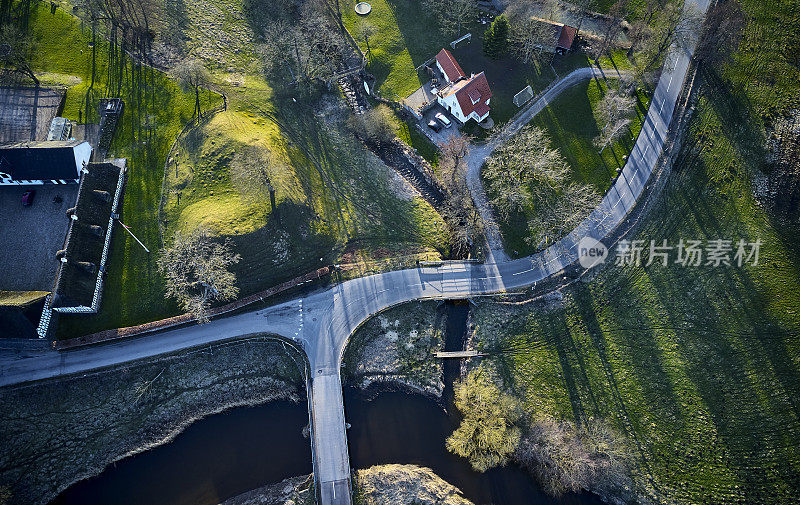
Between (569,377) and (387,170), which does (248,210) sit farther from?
(569,377)

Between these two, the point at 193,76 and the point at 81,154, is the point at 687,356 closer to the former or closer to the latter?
the point at 193,76

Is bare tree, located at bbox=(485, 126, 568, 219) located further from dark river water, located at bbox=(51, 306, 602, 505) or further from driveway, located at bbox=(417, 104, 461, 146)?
dark river water, located at bbox=(51, 306, 602, 505)

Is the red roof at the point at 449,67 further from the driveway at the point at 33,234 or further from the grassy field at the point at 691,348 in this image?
the driveway at the point at 33,234

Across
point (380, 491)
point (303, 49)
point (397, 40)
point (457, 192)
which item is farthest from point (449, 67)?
point (380, 491)

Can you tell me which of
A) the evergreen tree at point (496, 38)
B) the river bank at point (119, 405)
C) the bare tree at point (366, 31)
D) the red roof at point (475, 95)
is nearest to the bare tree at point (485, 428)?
the river bank at point (119, 405)

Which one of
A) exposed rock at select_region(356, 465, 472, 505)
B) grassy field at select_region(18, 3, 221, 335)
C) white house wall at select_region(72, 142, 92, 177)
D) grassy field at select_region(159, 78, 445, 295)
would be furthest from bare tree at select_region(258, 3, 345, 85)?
exposed rock at select_region(356, 465, 472, 505)

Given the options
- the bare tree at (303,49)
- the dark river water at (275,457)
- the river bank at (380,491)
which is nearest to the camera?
the river bank at (380,491)
